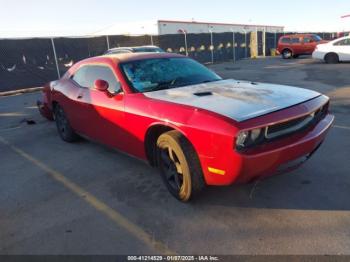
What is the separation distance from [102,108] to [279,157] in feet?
7.88

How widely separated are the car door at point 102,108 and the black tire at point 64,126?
0.64 meters

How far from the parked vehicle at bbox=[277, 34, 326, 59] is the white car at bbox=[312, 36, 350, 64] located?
5341 millimetres

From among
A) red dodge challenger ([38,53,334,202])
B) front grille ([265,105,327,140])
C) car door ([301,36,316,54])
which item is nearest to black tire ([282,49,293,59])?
car door ([301,36,316,54])

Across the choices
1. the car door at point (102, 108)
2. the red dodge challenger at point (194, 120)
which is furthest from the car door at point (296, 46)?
the car door at point (102, 108)

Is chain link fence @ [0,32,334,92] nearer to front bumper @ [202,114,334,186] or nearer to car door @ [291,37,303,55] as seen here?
car door @ [291,37,303,55]

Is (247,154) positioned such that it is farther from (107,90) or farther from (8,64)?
(8,64)

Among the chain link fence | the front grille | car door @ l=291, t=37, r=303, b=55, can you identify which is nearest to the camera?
the front grille

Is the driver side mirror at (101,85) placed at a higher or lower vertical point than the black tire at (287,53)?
higher

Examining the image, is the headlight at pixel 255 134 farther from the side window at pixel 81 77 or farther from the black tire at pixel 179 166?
the side window at pixel 81 77

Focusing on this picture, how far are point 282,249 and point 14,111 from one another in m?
8.80

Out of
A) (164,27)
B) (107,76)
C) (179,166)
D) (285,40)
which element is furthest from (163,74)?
(164,27)

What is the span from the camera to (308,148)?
324 cm

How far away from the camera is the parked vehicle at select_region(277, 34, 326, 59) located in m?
23.9

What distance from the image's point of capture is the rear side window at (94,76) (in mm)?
4288
